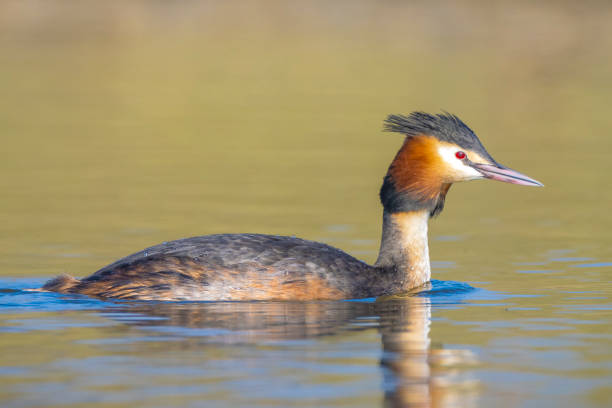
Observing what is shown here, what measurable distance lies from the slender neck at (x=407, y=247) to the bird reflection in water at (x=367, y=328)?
47cm

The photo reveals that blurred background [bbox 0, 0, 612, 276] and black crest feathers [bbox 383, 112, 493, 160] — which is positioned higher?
blurred background [bbox 0, 0, 612, 276]

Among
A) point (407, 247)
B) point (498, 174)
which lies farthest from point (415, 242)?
point (498, 174)

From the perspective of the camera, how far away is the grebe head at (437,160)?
1224 centimetres

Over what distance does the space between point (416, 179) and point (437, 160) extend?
0.87ft

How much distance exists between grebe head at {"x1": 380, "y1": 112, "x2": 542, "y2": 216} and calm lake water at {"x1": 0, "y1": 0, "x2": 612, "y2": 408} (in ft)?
3.29

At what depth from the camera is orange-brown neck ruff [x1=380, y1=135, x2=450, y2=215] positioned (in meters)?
12.2

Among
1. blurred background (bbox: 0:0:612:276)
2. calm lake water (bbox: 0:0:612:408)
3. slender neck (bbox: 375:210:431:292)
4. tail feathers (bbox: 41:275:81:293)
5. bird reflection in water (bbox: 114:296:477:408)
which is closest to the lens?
bird reflection in water (bbox: 114:296:477:408)

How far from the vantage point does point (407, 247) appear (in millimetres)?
12562

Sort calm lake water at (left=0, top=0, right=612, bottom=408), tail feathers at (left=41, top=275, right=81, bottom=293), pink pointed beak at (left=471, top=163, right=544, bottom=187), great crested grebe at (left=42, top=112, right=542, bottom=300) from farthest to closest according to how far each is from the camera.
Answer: pink pointed beak at (left=471, top=163, right=544, bottom=187) → tail feathers at (left=41, top=275, right=81, bottom=293) → great crested grebe at (left=42, top=112, right=542, bottom=300) → calm lake water at (left=0, top=0, right=612, bottom=408)

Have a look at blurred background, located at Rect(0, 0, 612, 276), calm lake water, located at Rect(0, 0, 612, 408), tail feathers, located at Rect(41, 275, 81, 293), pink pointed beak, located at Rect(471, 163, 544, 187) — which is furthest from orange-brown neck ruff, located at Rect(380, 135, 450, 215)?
tail feathers, located at Rect(41, 275, 81, 293)

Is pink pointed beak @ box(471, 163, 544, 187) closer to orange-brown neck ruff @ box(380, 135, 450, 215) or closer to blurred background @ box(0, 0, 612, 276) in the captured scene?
orange-brown neck ruff @ box(380, 135, 450, 215)

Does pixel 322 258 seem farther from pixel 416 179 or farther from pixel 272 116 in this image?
pixel 272 116

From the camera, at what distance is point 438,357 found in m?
9.46

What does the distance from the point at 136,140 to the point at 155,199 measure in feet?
24.4
